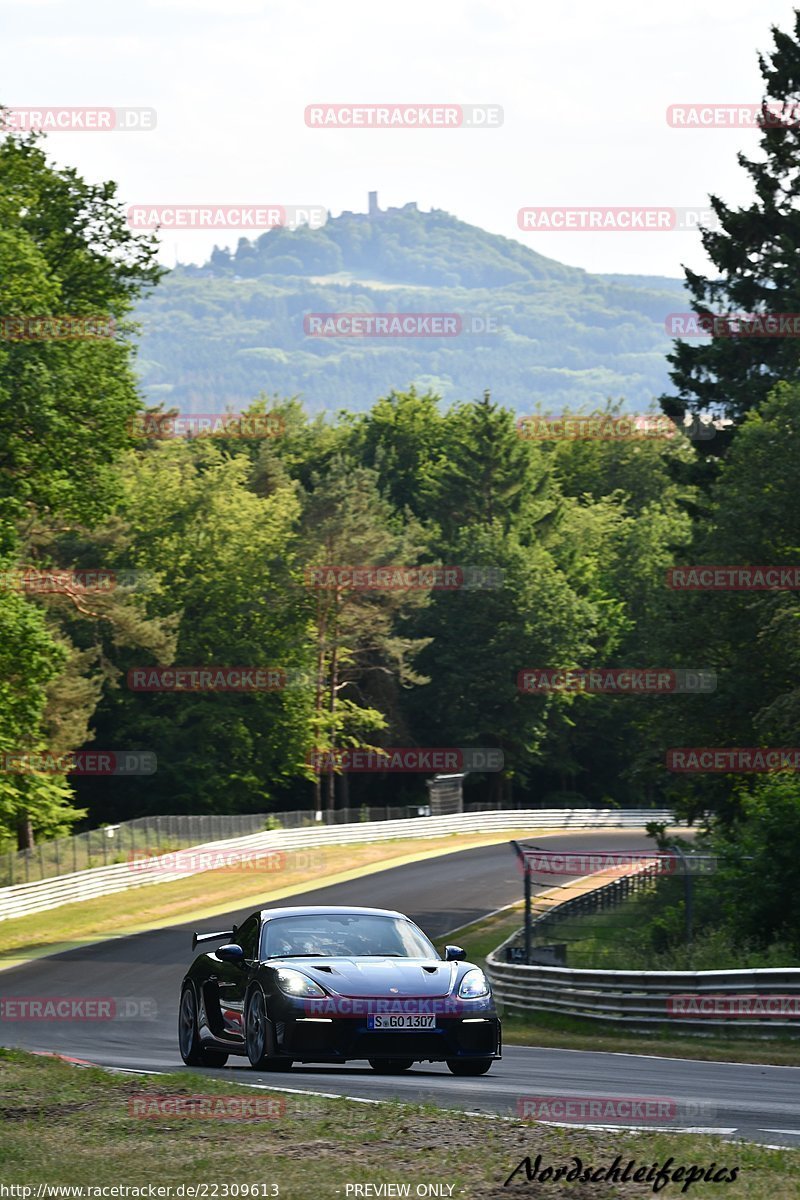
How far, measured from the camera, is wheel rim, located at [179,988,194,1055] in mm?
15195

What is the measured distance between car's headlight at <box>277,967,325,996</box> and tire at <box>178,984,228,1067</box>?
2.06 meters

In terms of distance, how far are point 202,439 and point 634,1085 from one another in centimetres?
8824

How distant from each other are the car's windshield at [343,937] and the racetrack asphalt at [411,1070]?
97 cm

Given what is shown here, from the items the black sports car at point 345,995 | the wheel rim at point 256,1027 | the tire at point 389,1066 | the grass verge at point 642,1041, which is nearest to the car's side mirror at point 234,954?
the black sports car at point 345,995

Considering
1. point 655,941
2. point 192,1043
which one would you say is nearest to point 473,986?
point 192,1043

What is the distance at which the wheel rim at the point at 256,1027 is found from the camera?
1342cm

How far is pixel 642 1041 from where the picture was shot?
69.8 ft

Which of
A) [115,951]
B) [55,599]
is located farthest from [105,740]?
[115,951]

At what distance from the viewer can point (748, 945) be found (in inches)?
926

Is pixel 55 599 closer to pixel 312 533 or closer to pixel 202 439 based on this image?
pixel 312 533

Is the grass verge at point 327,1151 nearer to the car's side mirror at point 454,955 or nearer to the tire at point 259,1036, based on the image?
the tire at point 259,1036

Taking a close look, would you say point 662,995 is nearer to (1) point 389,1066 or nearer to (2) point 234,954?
(1) point 389,1066

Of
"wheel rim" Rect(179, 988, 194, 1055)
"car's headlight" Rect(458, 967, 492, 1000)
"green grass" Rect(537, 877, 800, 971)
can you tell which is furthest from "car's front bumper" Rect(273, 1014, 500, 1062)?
"green grass" Rect(537, 877, 800, 971)

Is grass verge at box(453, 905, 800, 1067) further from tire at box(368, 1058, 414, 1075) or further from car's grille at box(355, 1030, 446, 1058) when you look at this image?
car's grille at box(355, 1030, 446, 1058)
